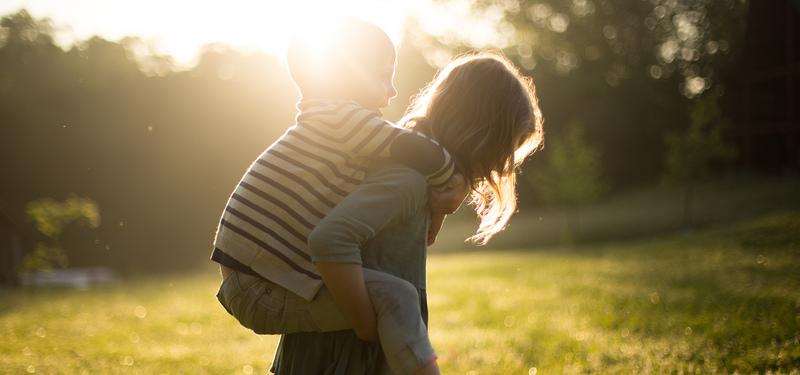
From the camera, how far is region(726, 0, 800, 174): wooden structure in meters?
24.4

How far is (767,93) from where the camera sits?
88.6 feet

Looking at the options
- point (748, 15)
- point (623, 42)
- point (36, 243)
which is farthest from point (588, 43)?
point (36, 243)

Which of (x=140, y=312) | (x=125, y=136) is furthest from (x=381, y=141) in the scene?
(x=125, y=136)

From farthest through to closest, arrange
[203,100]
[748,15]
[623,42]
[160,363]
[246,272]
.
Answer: [623,42] → [748,15] → [203,100] → [160,363] → [246,272]

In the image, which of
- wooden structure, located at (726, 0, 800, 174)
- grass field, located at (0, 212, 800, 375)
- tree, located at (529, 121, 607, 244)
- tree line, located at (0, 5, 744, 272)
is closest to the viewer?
grass field, located at (0, 212, 800, 375)

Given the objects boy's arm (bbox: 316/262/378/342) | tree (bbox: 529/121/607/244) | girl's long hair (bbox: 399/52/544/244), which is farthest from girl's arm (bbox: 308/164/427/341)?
tree (bbox: 529/121/607/244)

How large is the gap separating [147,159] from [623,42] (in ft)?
89.9

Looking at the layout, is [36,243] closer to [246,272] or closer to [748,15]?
[246,272]

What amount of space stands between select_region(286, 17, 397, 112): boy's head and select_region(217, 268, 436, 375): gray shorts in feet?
1.95

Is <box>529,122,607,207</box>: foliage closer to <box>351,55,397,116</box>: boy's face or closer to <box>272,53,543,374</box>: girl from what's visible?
<box>272,53,543,374</box>: girl

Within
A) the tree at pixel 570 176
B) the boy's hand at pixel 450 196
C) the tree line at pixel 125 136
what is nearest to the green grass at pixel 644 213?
the tree at pixel 570 176

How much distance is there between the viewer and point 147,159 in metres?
20.0

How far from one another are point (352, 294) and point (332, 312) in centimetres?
16

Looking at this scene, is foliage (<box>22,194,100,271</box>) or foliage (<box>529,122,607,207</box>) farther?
foliage (<box>529,122,607,207</box>)
